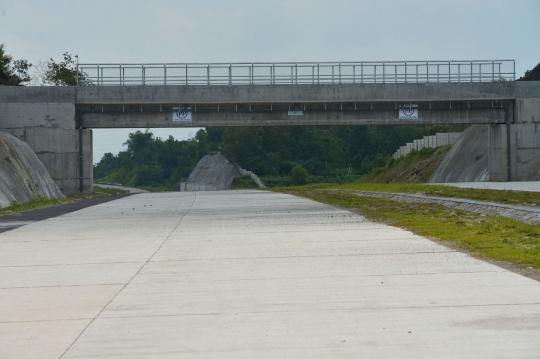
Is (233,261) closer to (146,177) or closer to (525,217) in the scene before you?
(525,217)

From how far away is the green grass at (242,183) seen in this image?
343 ft

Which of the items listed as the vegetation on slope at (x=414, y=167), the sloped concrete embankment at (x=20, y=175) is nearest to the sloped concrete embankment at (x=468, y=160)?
the vegetation on slope at (x=414, y=167)

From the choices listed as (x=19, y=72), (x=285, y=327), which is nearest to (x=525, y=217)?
(x=285, y=327)

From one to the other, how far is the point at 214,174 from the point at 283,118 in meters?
70.9

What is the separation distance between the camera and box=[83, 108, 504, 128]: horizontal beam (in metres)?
54.6

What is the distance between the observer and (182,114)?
179ft

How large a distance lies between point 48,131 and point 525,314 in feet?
164

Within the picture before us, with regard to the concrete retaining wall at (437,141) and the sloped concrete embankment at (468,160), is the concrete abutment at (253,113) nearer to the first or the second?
the sloped concrete embankment at (468,160)

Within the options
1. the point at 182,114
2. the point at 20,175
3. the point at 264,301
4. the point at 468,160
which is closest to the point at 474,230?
the point at 264,301

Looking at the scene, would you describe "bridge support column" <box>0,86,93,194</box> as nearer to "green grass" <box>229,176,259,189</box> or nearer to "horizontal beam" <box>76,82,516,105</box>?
"horizontal beam" <box>76,82,516,105</box>

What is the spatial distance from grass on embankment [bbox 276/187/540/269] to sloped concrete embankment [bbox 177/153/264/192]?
79289 mm

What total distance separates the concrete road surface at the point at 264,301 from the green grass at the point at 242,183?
88.3 meters

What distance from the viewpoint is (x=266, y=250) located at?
1409 cm

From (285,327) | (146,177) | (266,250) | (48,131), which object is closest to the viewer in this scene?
(285,327)
